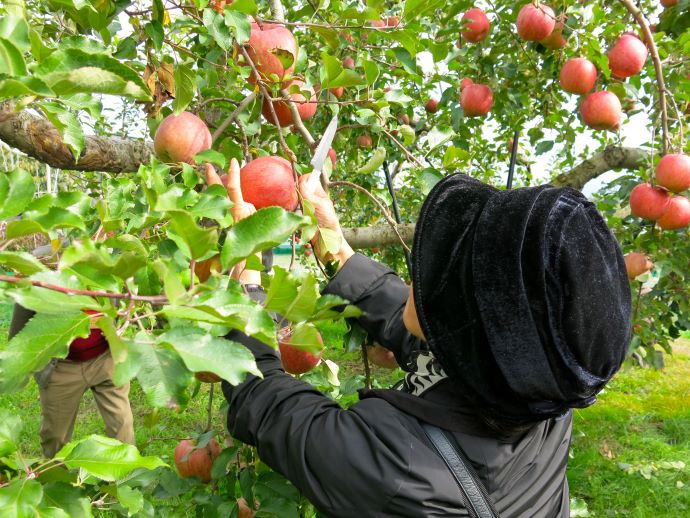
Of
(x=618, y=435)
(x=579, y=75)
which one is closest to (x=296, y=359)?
(x=579, y=75)

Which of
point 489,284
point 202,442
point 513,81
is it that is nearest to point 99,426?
point 202,442

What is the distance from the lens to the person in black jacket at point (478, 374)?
0.78 metres

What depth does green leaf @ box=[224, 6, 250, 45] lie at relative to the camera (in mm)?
1060

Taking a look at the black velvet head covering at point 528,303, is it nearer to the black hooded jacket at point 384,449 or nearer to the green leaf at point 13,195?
the black hooded jacket at point 384,449

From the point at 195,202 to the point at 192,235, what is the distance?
219mm

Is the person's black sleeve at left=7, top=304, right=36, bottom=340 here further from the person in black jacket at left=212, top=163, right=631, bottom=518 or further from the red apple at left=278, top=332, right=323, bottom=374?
the person in black jacket at left=212, top=163, right=631, bottom=518

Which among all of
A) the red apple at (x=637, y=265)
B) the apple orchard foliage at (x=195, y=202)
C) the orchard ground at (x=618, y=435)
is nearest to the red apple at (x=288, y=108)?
the apple orchard foliage at (x=195, y=202)

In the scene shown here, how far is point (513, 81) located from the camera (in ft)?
8.55

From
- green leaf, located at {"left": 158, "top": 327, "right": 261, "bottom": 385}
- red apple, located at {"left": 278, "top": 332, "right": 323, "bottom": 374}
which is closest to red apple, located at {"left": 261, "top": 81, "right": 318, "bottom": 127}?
red apple, located at {"left": 278, "top": 332, "right": 323, "bottom": 374}

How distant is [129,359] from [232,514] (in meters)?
0.79

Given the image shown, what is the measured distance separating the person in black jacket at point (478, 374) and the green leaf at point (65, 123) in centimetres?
34

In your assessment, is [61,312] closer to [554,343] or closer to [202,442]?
[554,343]

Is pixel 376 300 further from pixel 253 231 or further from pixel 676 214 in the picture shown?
pixel 676 214

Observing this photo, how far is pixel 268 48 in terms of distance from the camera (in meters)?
1.27
